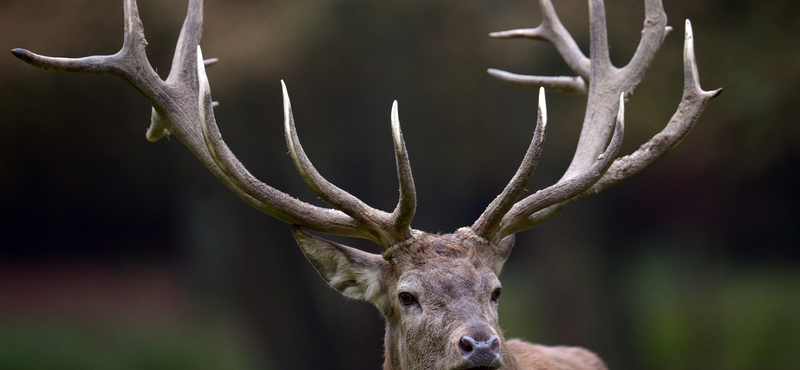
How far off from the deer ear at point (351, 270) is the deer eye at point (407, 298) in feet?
0.82

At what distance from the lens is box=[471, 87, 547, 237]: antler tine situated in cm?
334

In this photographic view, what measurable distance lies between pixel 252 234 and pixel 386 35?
2336 millimetres

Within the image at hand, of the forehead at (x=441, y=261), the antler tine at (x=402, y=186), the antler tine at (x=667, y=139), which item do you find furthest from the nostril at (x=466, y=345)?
the antler tine at (x=667, y=139)

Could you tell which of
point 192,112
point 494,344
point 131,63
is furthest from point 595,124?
point 131,63

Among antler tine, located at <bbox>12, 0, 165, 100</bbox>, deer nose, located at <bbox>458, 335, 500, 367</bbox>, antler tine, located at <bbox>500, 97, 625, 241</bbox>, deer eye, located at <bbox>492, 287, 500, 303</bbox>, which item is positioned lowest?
deer nose, located at <bbox>458, 335, 500, 367</bbox>

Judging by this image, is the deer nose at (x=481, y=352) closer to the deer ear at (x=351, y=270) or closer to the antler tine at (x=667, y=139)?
the deer ear at (x=351, y=270)

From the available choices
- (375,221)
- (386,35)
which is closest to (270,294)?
(386,35)

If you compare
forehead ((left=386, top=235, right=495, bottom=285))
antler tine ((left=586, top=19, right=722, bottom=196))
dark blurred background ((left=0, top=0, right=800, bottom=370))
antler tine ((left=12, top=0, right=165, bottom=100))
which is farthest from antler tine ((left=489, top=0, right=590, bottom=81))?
dark blurred background ((left=0, top=0, right=800, bottom=370))

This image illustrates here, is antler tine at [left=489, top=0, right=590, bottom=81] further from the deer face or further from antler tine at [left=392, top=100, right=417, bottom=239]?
antler tine at [left=392, top=100, right=417, bottom=239]

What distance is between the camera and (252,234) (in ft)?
26.1

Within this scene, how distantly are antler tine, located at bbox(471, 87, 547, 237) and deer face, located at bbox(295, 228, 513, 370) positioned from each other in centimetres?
8

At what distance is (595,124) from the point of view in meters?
4.18

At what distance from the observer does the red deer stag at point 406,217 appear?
3262 mm

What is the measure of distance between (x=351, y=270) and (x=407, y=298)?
0.35 m
